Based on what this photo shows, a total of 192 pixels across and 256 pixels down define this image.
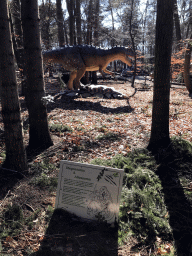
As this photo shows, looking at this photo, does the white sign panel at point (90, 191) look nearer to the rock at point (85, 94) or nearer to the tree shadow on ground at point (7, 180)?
the tree shadow on ground at point (7, 180)

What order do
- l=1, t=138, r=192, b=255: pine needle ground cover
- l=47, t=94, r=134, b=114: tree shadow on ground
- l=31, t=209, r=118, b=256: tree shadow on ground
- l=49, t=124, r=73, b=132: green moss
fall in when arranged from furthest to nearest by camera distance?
1. l=47, t=94, r=134, b=114: tree shadow on ground
2. l=49, t=124, r=73, b=132: green moss
3. l=1, t=138, r=192, b=255: pine needle ground cover
4. l=31, t=209, r=118, b=256: tree shadow on ground

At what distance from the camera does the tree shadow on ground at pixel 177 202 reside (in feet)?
7.34

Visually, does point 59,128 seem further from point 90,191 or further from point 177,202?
point 177,202

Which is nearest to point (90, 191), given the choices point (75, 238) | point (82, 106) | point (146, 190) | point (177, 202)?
point (75, 238)

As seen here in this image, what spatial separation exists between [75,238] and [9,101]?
2170mm

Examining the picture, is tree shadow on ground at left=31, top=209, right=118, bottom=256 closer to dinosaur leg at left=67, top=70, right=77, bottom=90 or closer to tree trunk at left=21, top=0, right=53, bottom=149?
tree trunk at left=21, top=0, right=53, bottom=149

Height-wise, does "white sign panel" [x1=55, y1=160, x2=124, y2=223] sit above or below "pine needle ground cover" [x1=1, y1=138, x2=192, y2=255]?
above

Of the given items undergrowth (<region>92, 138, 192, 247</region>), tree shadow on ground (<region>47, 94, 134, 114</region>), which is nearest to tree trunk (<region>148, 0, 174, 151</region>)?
undergrowth (<region>92, 138, 192, 247</region>)

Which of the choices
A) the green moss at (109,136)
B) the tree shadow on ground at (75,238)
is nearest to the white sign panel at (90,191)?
the tree shadow on ground at (75,238)

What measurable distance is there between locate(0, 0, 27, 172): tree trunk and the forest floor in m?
0.34

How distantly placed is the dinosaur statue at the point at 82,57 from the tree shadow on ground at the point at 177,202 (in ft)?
23.5

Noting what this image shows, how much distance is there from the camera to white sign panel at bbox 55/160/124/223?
2.27 meters

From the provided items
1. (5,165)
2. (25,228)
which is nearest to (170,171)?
(25,228)

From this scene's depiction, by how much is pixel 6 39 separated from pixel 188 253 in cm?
363
